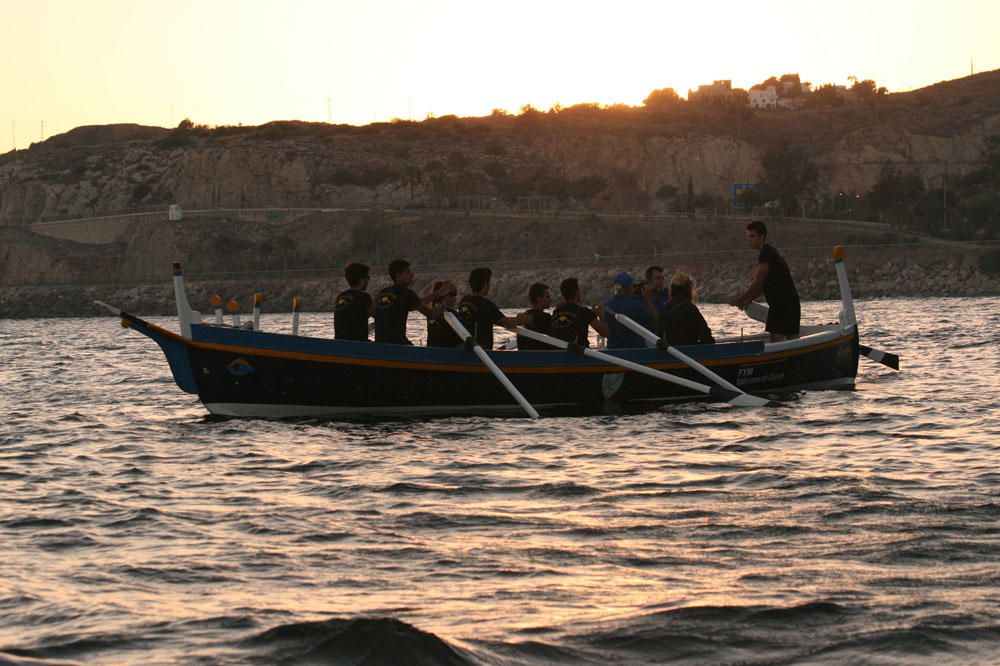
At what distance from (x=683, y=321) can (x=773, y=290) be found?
151 centimetres

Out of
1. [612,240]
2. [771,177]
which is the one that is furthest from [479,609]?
[771,177]

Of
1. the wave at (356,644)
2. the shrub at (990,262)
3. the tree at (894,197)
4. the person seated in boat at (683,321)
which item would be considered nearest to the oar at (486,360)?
the person seated in boat at (683,321)

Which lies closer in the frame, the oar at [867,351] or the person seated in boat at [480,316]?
the person seated in boat at [480,316]

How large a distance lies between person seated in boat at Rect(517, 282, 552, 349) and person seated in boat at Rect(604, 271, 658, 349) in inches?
32.1

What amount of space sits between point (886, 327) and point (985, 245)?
48.3m

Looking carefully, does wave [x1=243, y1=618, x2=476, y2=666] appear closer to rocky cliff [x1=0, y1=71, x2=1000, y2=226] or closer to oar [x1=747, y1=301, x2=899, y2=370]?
oar [x1=747, y1=301, x2=899, y2=370]

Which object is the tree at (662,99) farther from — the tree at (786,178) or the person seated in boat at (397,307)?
the person seated in boat at (397,307)

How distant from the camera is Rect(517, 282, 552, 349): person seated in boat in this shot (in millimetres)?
17141

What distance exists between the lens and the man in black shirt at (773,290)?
18234mm

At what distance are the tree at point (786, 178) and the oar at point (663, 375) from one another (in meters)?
88.2

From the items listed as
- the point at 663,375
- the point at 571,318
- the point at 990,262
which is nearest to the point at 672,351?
the point at 663,375

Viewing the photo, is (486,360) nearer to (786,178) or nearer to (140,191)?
(786,178)

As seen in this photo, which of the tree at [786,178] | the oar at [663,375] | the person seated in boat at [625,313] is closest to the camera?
the oar at [663,375]

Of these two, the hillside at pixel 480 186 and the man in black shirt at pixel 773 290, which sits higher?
the hillside at pixel 480 186
